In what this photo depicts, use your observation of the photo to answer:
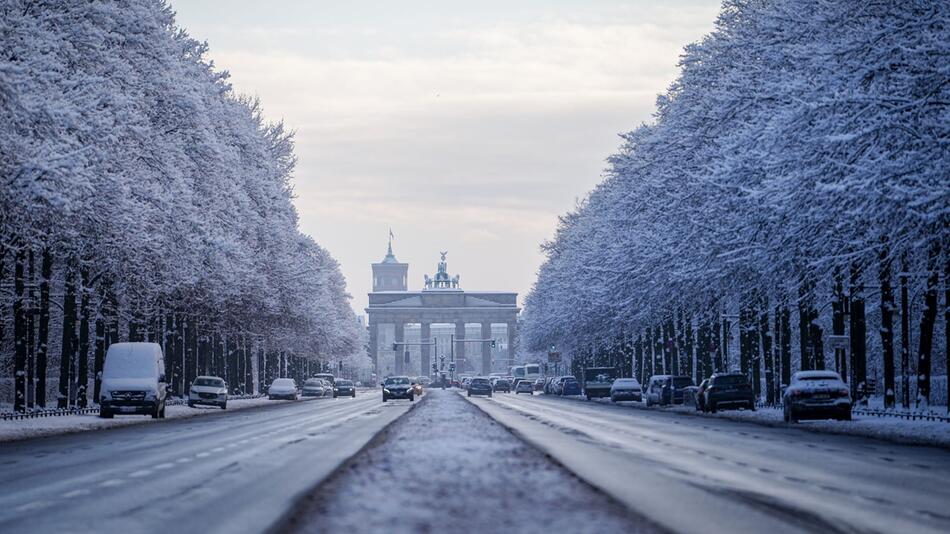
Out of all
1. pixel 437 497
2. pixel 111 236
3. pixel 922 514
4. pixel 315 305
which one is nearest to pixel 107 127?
pixel 111 236

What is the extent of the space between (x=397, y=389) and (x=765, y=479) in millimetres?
70303

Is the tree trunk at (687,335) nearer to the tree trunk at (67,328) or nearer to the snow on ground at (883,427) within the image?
the snow on ground at (883,427)

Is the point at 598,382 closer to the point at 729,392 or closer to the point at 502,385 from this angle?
the point at 729,392

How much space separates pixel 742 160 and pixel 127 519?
104 feet

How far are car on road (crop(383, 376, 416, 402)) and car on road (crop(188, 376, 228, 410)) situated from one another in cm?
1825

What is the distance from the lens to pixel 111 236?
48.7 m

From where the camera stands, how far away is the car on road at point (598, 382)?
10100cm

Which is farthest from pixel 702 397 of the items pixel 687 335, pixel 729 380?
pixel 687 335

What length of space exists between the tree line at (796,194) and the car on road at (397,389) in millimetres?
12708

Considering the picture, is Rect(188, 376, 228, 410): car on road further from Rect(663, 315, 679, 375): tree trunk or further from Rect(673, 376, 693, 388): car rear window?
Rect(663, 315, 679, 375): tree trunk

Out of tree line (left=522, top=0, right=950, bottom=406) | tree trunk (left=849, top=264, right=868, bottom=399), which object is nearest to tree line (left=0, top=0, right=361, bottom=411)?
tree line (left=522, top=0, right=950, bottom=406)

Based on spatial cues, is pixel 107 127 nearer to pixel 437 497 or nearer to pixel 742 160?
pixel 742 160

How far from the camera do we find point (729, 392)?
2301 inches

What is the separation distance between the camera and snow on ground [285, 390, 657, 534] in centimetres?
1346
